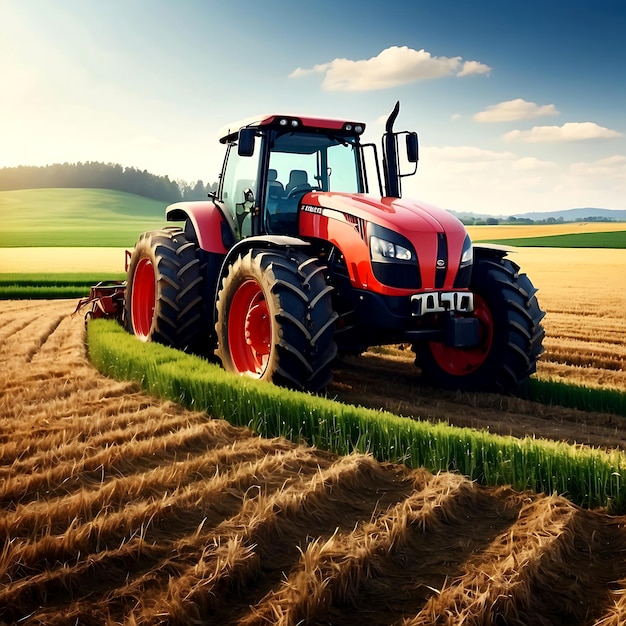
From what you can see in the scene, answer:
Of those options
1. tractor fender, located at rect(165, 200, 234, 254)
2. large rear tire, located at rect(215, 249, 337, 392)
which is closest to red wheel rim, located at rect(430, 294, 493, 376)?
large rear tire, located at rect(215, 249, 337, 392)

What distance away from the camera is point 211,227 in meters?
7.81

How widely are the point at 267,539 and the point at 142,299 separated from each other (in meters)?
6.11

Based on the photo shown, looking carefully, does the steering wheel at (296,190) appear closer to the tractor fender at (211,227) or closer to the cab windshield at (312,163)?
the cab windshield at (312,163)

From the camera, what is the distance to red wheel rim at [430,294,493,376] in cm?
691

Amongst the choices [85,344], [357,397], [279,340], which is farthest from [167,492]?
[85,344]

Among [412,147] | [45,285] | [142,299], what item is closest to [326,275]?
[412,147]

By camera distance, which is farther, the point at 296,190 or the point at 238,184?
the point at 238,184

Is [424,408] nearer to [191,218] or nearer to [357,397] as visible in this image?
[357,397]

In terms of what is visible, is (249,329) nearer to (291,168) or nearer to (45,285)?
(291,168)

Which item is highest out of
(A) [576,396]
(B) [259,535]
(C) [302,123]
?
(C) [302,123]

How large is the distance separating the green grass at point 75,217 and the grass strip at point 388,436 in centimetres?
4549

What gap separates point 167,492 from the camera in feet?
12.7

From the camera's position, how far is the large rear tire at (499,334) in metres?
6.65

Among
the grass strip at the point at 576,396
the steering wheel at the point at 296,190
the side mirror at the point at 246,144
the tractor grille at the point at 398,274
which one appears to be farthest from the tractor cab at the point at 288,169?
the grass strip at the point at 576,396
